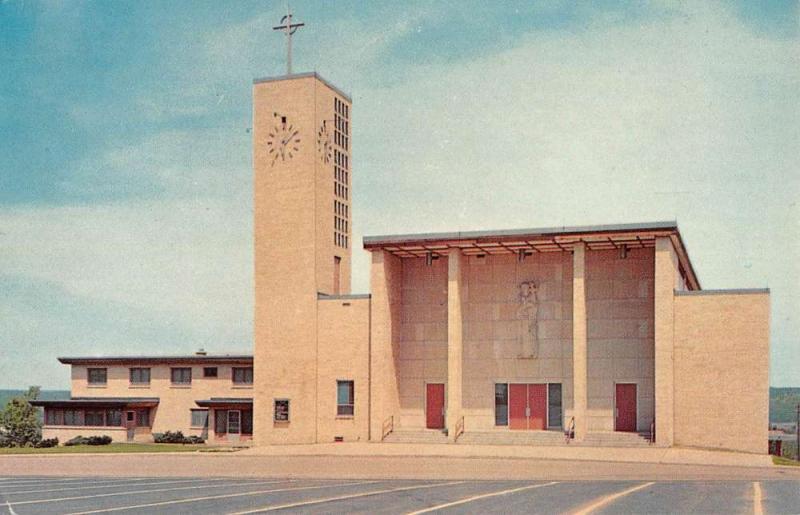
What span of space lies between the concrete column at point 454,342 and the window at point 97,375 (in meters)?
26.1

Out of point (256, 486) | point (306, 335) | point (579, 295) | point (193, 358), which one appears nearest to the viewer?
point (256, 486)

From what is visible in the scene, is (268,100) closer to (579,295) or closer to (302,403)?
(302,403)

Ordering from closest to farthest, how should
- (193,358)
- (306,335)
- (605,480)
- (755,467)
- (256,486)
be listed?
1. (256,486)
2. (605,480)
3. (755,467)
4. (306,335)
5. (193,358)

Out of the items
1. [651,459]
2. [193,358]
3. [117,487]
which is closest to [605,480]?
[651,459]

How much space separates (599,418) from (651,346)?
4152 millimetres

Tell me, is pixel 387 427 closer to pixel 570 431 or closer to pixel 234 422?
pixel 570 431

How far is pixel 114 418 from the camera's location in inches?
2402

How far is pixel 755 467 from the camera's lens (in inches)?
1470

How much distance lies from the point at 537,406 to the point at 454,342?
17.8ft

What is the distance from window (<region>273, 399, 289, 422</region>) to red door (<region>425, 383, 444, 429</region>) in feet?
22.8

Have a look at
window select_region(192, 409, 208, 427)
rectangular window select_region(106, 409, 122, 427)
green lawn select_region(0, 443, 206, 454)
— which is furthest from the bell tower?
rectangular window select_region(106, 409, 122, 427)

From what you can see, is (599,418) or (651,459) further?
(599,418)

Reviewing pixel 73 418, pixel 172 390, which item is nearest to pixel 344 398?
pixel 172 390

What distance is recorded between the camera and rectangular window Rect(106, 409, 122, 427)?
6084 centimetres
